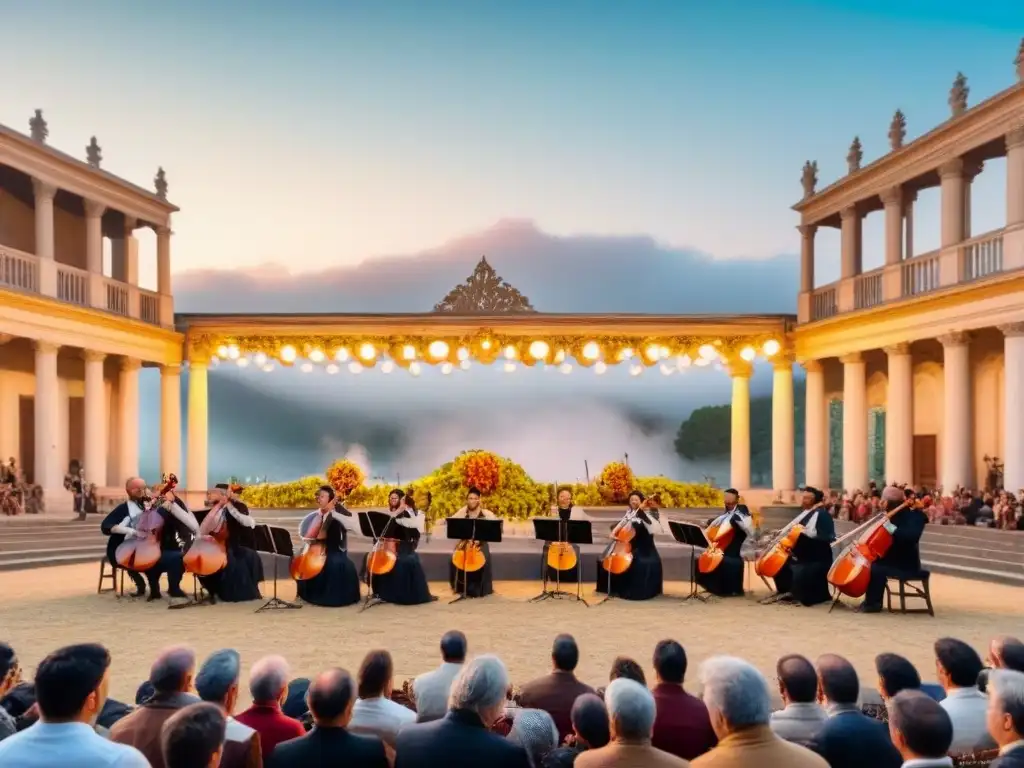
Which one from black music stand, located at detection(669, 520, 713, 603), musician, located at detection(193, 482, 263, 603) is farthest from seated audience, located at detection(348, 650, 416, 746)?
black music stand, located at detection(669, 520, 713, 603)

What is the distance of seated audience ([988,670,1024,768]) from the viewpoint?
3.99 meters

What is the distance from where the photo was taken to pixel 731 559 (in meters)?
15.0

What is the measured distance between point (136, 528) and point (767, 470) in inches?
1155

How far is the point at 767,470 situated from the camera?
38156 mm

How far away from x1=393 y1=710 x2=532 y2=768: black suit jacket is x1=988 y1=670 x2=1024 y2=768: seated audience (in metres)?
2.08

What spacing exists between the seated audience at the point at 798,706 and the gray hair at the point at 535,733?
3.76ft

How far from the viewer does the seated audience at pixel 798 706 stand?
4637 mm

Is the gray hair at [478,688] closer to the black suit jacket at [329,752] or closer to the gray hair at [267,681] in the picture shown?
the black suit jacket at [329,752]

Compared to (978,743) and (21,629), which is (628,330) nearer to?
(21,629)

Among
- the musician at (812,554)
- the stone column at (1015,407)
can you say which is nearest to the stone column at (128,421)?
the musician at (812,554)

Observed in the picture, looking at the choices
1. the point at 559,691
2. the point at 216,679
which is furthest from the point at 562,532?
the point at 216,679

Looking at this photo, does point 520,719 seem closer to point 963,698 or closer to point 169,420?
point 963,698

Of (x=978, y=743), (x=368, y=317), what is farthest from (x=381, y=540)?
(x=368, y=317)

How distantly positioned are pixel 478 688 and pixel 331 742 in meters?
0.70
